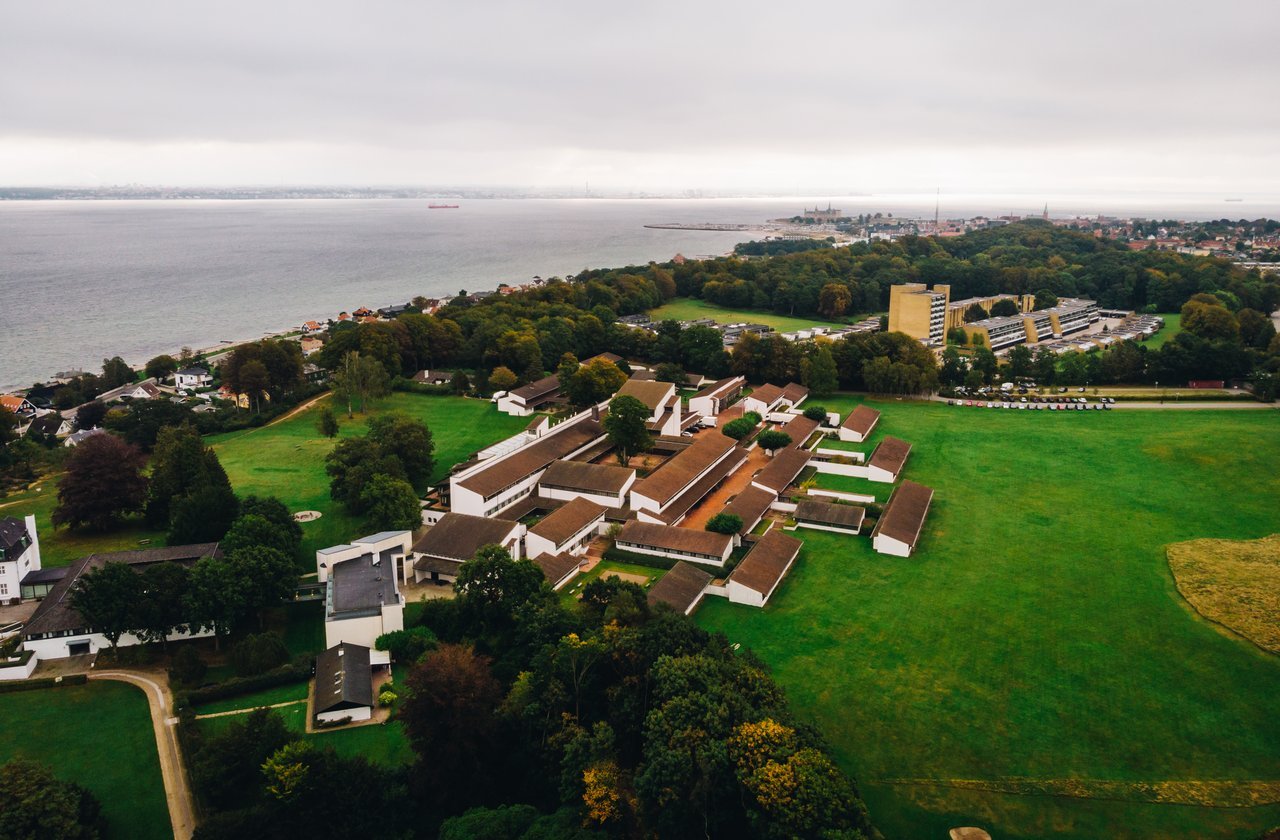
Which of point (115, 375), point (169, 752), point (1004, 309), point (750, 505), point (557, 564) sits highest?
point (1004, 309)

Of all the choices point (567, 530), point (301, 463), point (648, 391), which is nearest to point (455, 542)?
point (567, 530)

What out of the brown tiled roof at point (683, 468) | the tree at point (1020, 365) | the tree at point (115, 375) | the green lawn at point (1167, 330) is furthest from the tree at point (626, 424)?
the green lawn at point (1167, 330)

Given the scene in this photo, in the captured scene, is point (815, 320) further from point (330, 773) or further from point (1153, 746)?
point (330, 773)

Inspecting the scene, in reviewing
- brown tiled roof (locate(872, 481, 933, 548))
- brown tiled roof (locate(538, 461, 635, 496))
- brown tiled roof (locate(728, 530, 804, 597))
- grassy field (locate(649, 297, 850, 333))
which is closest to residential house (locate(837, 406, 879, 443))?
brown tiled roof (locate(872, 481, 933, 548))

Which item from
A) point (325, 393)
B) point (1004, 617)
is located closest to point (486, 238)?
point (325, 393)

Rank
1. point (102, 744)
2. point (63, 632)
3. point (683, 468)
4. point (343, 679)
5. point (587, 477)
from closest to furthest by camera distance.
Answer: point (102, 744) < point (343, 679) < point (63, 632) < point (587, 477) < point (683, 468)

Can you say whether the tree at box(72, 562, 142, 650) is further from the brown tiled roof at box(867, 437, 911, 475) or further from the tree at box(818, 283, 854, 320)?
the tree at box(818, 283, 854, 320)

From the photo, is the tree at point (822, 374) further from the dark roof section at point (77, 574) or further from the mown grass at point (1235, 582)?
the dark roof section at point (77, 574)

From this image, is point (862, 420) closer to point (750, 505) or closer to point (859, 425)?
point (859, 425)
